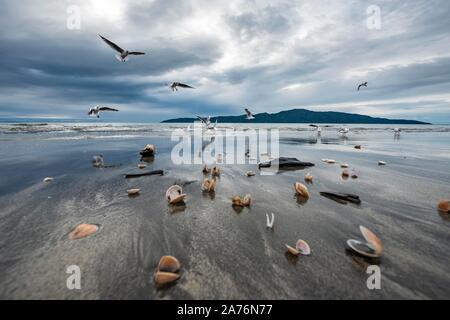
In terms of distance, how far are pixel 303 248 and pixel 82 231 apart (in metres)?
3.48

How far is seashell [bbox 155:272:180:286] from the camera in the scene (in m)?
2.55

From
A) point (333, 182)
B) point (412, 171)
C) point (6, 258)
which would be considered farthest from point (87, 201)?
point (412, 171)

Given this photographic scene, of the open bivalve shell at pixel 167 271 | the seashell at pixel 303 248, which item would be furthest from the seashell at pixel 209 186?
the open bivalve shell at pixel 167 271

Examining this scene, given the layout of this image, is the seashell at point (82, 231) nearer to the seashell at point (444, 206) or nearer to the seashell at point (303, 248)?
the seashell at point (303, 248)

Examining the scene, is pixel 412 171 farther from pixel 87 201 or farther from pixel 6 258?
pixel 6 258

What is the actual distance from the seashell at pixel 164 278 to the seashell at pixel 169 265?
0.39 ft

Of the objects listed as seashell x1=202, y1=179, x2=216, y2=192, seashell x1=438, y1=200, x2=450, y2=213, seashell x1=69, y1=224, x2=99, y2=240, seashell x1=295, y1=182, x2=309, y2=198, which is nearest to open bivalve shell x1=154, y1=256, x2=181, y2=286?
seashell x1=69, y1=224, x2=99, y2=240

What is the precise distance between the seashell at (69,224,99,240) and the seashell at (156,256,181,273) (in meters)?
1.69

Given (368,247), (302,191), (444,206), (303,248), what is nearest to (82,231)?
(303,248)

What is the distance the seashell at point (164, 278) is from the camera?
101 inches

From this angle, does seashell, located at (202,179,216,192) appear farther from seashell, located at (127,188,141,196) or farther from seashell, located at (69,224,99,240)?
seashell, located at (69,224,99,240)

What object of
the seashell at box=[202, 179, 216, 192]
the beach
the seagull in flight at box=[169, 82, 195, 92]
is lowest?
the beach

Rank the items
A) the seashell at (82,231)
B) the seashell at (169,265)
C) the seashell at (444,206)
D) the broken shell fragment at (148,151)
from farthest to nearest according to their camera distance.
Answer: the broken shell fragment at (148,151) → the seashell at (444,206) → the seashell at (82,231) → the seashell at (169,265)
